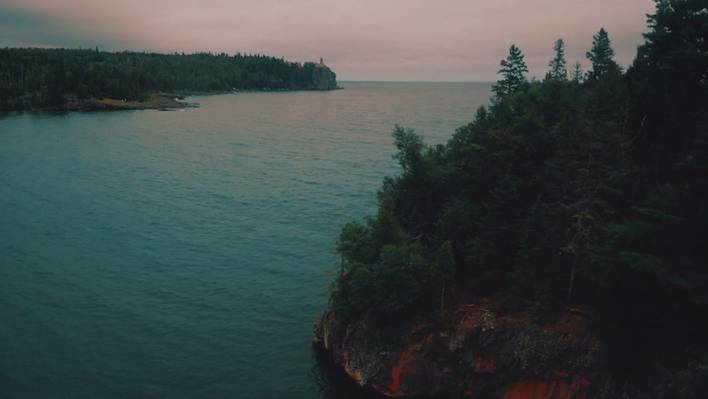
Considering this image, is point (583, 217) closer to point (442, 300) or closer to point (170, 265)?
point (442, 300)

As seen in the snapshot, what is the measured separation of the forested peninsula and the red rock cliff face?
7 cm

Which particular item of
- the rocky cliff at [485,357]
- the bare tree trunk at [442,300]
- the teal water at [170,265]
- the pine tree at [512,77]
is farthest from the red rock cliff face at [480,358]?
the pine tree at [512,77]

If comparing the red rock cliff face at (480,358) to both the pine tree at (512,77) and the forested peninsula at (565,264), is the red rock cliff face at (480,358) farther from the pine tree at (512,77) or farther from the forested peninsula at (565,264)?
the pine tree at (512,77)

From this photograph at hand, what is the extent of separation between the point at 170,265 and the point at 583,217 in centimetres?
4000

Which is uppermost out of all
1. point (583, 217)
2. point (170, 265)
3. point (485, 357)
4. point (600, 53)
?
point (600, 53)

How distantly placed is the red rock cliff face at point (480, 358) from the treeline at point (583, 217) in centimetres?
145

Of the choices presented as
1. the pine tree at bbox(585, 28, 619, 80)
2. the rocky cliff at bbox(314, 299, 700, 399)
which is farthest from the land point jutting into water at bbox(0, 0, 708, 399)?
the pine tree at bbox(585, 28, 619, 80)

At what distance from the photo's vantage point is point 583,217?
30.8m

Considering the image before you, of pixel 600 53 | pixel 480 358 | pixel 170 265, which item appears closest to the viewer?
pixel 480 358

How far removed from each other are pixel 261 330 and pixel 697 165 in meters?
31.8

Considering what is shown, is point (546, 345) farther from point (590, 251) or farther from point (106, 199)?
point (106, 199)

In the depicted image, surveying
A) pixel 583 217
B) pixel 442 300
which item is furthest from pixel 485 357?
pixel 583 217

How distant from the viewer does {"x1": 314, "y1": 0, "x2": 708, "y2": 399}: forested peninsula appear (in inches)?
1056

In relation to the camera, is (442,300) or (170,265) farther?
(170,265)
